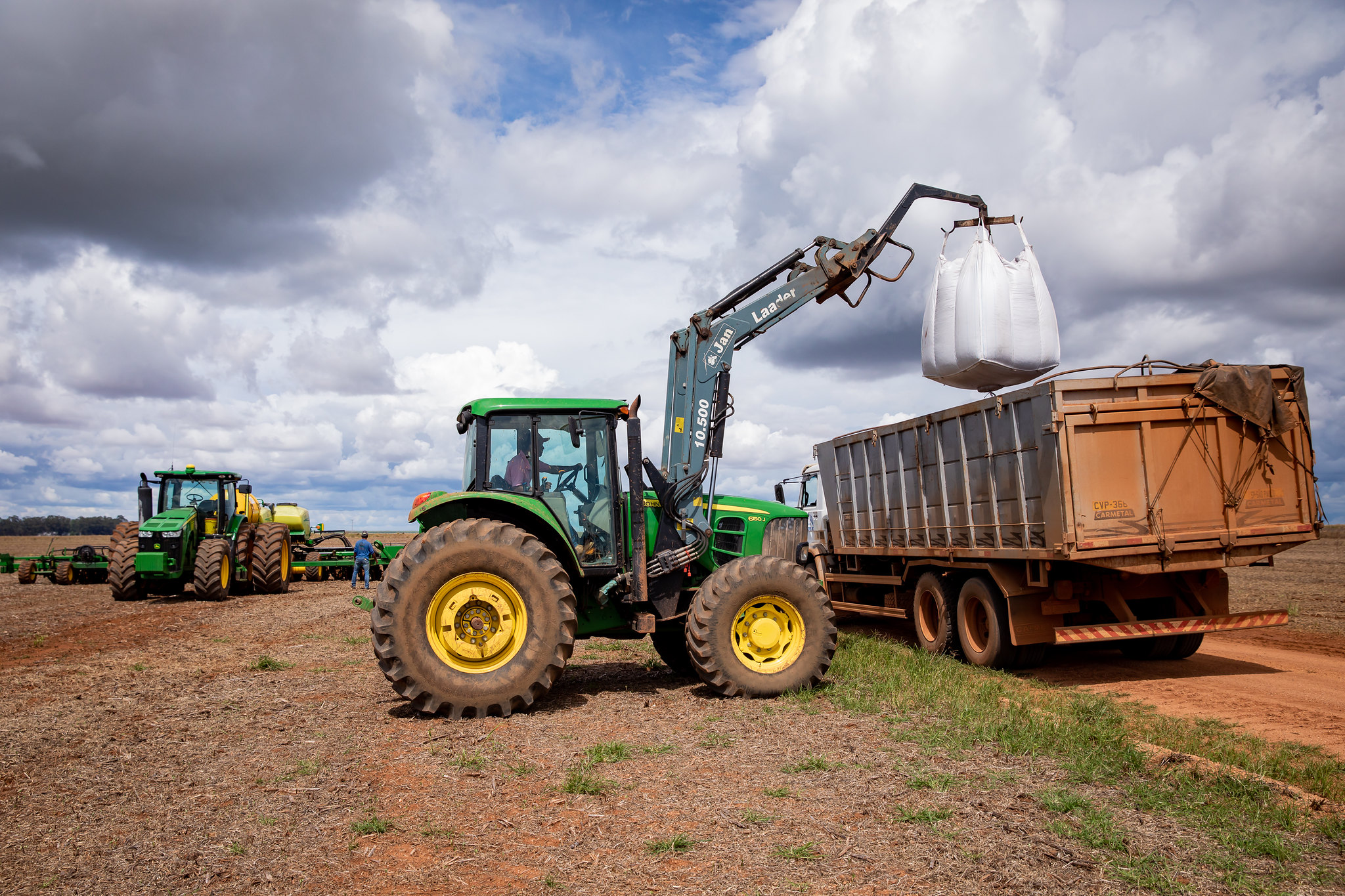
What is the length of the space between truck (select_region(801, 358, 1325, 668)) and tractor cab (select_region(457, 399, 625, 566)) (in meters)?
4.16

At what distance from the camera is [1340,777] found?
207 inches

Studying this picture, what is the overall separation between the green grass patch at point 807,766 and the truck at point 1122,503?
3.92 m

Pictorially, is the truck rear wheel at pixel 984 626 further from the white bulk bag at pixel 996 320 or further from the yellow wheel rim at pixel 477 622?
the yellow wheel rim at pixel 477 622

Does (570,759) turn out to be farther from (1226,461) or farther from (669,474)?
(1226,461)

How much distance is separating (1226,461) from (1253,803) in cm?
514

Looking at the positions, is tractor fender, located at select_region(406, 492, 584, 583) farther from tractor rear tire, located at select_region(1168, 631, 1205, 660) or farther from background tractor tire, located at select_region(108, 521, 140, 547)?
background tractor tire, located at select_region(108, 521, 140, 547)

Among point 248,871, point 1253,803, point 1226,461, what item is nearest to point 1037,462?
point 1226,461

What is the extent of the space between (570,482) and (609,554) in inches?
28.0

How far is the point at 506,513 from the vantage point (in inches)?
294

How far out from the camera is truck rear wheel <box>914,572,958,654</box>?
34.7 feet

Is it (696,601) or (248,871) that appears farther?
(696,601)

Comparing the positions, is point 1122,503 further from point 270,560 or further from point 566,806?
point 270,560

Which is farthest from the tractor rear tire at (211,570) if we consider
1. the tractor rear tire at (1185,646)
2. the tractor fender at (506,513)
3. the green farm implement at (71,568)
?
the tractor rear tire at (1185,646)

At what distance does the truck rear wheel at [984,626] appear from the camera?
9492 millimetres
